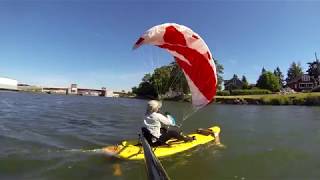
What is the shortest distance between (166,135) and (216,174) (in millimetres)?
2815

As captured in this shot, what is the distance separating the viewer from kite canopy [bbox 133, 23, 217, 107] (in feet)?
43.7

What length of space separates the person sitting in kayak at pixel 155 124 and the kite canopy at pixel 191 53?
7.42ft

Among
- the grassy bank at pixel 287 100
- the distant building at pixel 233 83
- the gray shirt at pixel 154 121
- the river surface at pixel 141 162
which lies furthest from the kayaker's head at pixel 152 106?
the distant building at pixel 233 83

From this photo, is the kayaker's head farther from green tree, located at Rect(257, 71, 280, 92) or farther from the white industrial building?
the white industrial building

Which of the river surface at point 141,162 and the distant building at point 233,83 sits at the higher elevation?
the distant building at point 233,83

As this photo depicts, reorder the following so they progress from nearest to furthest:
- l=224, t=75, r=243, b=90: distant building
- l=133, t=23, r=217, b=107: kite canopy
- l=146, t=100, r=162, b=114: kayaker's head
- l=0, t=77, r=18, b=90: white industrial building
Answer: l=146, t=100, r=162, b=114: kayaker's head, l=133, t=23, r=217, b=107: kite canopy, l=224, t=75, r=243, b=90: distant building, l=0, t=77, r=18, b=90: white industrial building

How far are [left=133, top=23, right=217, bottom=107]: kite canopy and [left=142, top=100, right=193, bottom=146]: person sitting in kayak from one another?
226cm

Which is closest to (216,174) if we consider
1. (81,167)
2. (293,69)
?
(81,167)

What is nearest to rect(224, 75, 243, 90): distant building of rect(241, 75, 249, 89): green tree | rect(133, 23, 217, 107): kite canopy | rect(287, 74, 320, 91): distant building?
rect(241, 75, 249, 89): green tree

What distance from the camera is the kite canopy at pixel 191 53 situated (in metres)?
13.3

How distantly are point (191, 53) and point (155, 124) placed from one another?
137 inches

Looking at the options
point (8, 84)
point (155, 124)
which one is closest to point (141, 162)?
point (155, 124)

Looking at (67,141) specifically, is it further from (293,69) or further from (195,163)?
(293,69)

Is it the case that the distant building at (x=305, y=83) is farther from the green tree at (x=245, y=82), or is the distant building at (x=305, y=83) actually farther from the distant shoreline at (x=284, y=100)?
the distant shoreline at (x=284, y=100)
